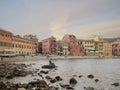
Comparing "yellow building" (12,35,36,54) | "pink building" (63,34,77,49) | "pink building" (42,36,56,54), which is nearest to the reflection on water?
"yellow building" (12,35,36,54)

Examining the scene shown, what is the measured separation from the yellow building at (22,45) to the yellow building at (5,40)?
330 inches

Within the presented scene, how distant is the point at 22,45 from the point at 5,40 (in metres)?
29.6

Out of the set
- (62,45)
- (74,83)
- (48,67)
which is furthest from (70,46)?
(74,83)

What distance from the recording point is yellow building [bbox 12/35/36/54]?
126575mm

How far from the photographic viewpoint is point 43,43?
174375 millimetres

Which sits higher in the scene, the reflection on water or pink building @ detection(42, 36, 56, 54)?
pink building @ detection(42, 36, 56, 54)

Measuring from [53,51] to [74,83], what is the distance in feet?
449

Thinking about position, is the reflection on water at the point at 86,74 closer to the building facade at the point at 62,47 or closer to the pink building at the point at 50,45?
the pink building at the point at 50,45

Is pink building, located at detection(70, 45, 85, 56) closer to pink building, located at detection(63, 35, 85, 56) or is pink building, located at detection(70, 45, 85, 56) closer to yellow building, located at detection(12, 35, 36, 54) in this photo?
pink building, located at detection(63, 35, 85, 56)

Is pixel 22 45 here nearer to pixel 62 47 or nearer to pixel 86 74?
pixel 62 47

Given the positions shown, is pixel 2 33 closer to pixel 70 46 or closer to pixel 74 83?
pixel 74 83

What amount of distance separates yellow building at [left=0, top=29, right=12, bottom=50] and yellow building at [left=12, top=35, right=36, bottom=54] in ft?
27.5

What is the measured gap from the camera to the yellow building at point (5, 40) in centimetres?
10232

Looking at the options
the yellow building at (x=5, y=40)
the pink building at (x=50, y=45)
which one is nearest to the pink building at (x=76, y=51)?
the pink building at (x=50, y=45)
